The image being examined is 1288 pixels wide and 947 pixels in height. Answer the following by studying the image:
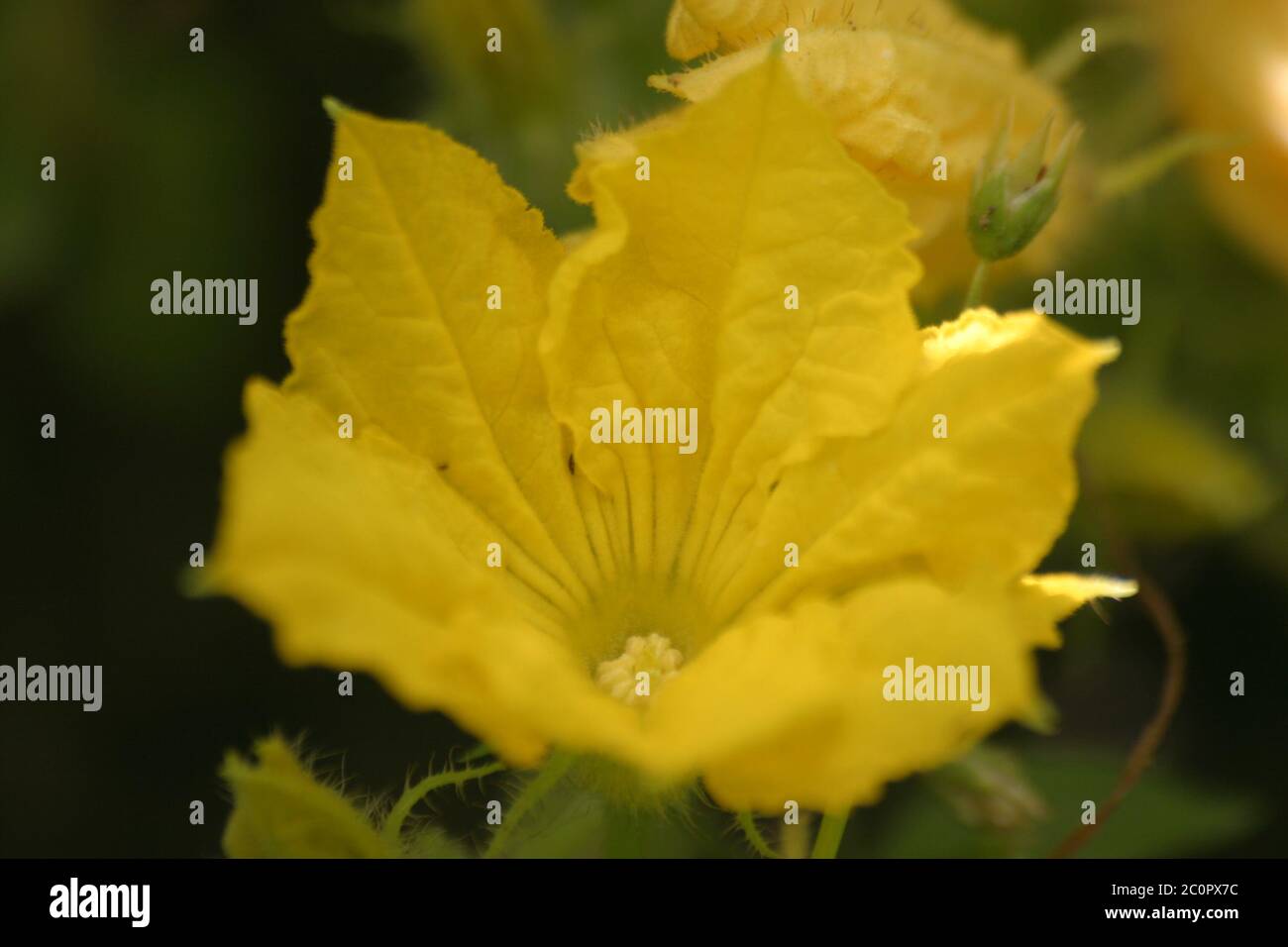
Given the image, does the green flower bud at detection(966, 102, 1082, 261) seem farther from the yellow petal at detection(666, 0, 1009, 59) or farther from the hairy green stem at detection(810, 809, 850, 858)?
the hairy green stem at detection(810, 809, 850, 858)

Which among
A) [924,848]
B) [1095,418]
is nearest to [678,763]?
[924,848]

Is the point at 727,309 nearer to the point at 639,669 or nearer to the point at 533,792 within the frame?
the point at 639,669

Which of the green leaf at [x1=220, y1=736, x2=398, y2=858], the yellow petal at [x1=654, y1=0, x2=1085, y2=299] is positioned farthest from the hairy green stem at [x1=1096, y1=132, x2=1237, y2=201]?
the green leaf at [x1=220, y1=736, x2=398, y2=858]

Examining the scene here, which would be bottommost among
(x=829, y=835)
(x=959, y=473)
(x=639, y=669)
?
(x=829, y=835)

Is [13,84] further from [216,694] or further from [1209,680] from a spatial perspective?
[1209,680]

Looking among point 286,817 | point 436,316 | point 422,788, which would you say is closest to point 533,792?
point 422,788
